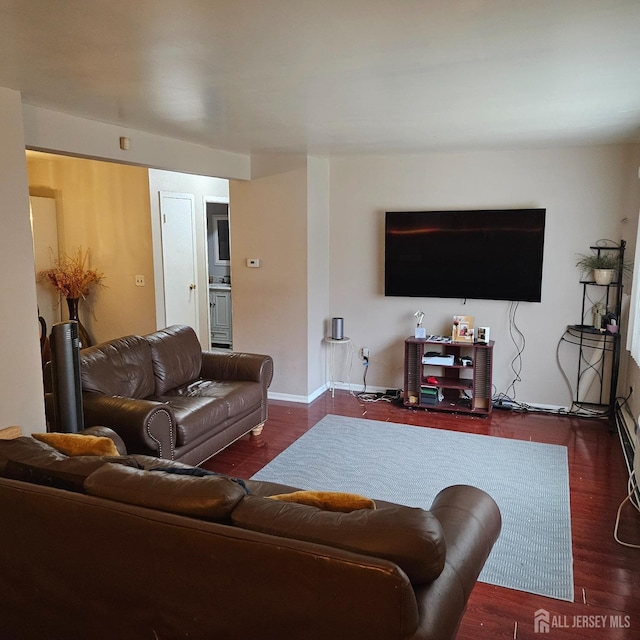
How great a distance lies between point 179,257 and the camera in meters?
6.62

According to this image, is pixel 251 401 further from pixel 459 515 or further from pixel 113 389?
pixel 459 515

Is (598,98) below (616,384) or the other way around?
the other way around

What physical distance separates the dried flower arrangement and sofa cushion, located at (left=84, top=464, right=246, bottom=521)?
496 centimetres

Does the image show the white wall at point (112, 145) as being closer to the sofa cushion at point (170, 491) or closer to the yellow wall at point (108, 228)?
the yellow wall at point (108, 228)

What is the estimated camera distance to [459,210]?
537cm

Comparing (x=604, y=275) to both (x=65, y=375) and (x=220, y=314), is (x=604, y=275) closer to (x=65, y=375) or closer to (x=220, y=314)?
(x=65, y=375)

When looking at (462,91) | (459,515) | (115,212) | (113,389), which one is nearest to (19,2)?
(462,91)

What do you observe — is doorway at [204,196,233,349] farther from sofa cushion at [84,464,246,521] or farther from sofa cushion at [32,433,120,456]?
sofa cushion at [84,464,246,521]

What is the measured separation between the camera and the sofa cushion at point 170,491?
1687mm

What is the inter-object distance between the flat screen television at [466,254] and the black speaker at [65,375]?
332 centimetres

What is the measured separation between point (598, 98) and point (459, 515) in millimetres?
2431

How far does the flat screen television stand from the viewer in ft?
16.8

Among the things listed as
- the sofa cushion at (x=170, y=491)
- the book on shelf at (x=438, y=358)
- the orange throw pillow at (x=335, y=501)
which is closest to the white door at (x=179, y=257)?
the book on shelf at (x=438, y=358)

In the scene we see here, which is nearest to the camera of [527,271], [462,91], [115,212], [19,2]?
[19,2]
